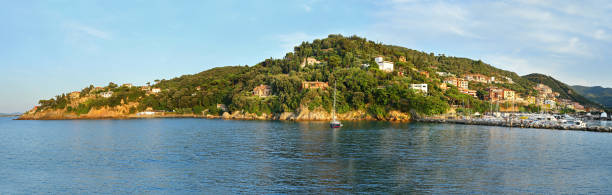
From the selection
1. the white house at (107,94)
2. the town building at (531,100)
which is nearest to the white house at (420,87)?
the town building at (531,100)

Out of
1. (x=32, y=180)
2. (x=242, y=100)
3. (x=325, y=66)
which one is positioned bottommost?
(x=32, y=180)

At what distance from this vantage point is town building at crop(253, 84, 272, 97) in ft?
404

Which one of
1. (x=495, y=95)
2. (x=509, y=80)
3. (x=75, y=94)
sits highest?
(x=509, y=80)

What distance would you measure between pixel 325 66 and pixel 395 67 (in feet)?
91.3

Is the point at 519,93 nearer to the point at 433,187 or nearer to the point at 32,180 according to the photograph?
the point at 433,187

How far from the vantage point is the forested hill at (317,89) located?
103875mm

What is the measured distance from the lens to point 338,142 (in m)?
46.8

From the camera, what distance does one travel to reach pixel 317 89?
350ft

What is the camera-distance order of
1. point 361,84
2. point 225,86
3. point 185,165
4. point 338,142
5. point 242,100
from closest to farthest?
point 185,165, point 338,142, point 361,84, point 242,100, point 225,86

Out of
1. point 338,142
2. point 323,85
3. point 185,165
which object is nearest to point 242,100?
point 323,85

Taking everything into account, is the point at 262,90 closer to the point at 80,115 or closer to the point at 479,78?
the point at 80,115

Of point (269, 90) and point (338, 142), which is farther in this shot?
point (269, 90)

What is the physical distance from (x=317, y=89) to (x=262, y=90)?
24719 mm

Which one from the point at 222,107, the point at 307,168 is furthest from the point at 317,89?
the point at 307,168
